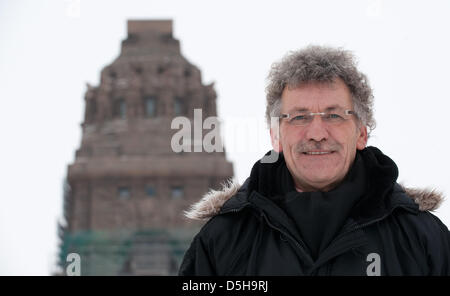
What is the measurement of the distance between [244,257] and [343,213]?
0.50 metres

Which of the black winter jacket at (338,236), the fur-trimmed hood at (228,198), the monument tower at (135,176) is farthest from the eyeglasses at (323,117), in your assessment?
the monument tower at (135,176)

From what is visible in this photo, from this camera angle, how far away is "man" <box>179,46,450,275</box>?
3.78 m

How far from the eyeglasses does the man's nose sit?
2 cm

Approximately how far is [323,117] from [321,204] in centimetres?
42

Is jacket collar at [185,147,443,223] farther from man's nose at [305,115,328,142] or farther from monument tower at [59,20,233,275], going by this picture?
monument tower at [59,20,233,275]

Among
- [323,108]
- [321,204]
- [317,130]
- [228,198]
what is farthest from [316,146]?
[228,198]

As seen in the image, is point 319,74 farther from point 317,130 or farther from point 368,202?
point 368,202

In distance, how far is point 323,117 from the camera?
13.0 ft

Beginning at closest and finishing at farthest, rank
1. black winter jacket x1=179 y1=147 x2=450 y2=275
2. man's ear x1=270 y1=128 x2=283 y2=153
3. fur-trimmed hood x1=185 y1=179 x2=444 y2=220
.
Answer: black winter jacket x1=179 y1=147 x2=450 y2=275
fur-trimmed hood x1=185 y1=179 x2=444 y2=220
man's ear x1=270 y1=128 x2=283 y2=153

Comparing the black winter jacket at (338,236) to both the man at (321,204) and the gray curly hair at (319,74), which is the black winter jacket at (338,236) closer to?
the man at (321,204)

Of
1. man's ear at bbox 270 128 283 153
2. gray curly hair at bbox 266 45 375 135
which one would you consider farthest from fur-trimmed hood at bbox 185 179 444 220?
gray curly hair at bbox 266 45 375 135

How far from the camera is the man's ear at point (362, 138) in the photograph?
13.7ft
